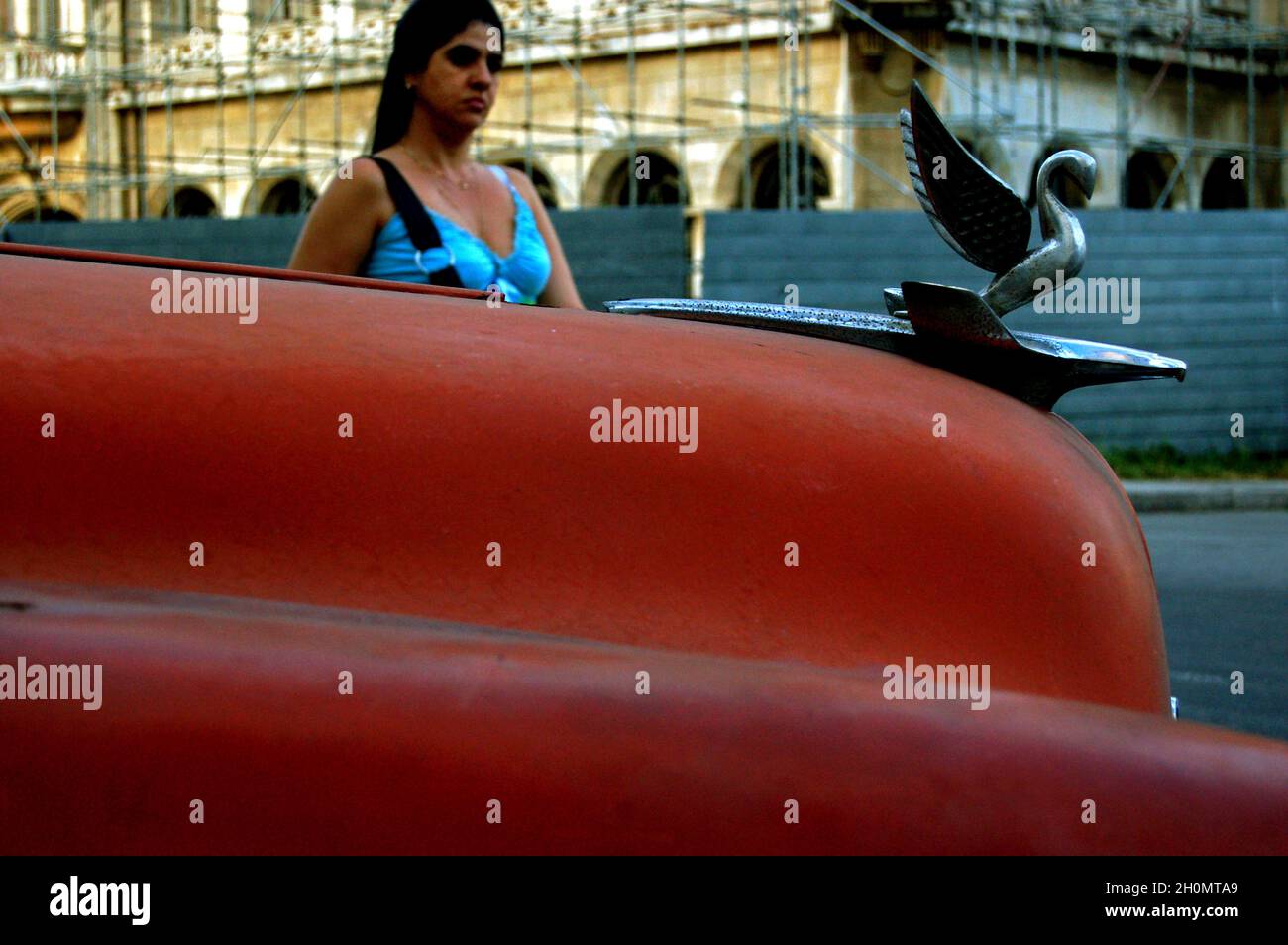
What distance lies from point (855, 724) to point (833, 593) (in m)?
0.16

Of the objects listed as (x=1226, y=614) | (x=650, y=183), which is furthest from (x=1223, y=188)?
(x=1226, y=614)

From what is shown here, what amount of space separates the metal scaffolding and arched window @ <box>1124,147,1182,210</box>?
0.09 metres

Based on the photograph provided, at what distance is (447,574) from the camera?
4.02 feet

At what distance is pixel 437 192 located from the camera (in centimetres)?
287

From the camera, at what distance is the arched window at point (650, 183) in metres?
21.2

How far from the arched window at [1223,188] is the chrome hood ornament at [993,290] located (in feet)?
74.0

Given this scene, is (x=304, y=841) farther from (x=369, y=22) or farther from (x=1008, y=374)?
(x=369, y=22)

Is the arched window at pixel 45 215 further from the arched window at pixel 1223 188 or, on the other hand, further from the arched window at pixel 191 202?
the arched window at pixel 1223 188

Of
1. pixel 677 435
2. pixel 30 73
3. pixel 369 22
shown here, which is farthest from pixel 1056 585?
pixel 30 73

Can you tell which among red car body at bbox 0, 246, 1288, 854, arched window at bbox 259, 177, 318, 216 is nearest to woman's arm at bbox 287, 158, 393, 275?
red car body at bbox 0, 246, 1288, 854

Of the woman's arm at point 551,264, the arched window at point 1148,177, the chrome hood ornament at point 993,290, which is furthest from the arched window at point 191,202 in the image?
the chrome hood ornament at point 993,290

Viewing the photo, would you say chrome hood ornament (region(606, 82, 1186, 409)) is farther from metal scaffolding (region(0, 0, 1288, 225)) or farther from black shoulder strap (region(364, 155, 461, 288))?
metal scaffolding (region(0, 0, 1288, 225))

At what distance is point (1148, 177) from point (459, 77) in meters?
20.9
